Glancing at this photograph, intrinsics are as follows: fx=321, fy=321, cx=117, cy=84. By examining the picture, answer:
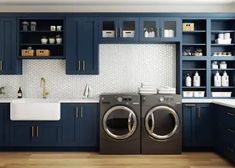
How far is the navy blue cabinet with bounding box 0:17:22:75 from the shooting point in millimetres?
5242

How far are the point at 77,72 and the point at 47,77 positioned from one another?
637mm

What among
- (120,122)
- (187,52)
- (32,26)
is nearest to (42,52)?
(32,26)

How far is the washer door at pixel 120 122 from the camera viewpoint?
4.90 metres

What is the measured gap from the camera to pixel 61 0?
5.27m

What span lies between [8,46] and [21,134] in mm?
1449

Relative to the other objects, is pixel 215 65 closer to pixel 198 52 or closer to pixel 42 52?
pixel 198 52

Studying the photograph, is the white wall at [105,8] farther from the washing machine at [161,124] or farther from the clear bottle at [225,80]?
the washing machine at [161,124]

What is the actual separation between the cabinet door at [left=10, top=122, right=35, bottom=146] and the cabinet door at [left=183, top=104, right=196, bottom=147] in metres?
2.39

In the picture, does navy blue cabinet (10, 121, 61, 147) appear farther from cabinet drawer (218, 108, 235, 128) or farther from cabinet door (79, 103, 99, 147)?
cabinet drawer (218, 108, 235, 128)

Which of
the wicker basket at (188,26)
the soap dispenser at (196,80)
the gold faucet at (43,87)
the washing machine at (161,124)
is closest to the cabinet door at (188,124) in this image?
the washing machine at (161,124)

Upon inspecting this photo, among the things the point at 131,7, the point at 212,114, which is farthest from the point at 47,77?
the point at 212,114

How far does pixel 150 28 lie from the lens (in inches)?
208

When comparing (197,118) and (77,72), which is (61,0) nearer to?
(77,72)

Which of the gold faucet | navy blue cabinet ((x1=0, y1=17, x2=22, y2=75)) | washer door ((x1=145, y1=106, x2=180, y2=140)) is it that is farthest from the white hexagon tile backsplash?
washer door ((x1=145, y1=106, x2=180, y2=140))
